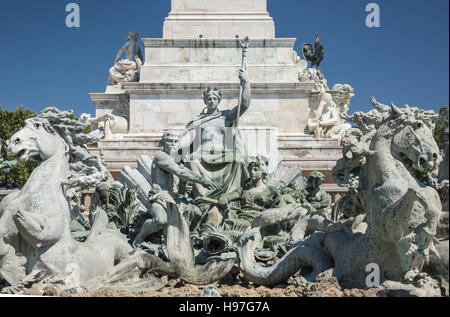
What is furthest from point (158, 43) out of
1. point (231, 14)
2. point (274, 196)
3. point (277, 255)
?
point (277, 255)

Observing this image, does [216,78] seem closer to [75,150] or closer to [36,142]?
[75,150]

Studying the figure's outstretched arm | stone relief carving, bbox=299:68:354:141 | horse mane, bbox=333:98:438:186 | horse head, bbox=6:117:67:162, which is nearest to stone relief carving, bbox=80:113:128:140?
stone relief carving, bbox=299:68:354:141

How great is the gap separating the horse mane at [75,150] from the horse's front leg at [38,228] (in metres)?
0.76

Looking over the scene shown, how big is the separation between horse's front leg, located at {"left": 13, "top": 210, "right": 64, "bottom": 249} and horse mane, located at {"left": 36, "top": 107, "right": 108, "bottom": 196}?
756mm

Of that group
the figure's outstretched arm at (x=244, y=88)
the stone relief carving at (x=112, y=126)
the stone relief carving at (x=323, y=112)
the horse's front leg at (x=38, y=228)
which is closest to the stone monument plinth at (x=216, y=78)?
the stone relief carving at (x=112, y=126)

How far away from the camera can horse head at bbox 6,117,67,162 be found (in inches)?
307

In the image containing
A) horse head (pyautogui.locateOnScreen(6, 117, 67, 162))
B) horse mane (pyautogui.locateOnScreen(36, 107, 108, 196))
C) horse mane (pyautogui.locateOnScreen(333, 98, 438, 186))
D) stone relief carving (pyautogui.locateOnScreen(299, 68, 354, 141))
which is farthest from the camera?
stone relief carving (pyautogui.locateOnScreen(299, 68, 354, 141))

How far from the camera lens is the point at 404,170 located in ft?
23.5

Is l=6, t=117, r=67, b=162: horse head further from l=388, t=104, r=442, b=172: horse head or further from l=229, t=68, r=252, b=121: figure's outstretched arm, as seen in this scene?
l=388, t=104, r=442, b=172: horse head

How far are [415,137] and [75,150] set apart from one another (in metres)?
4.39
